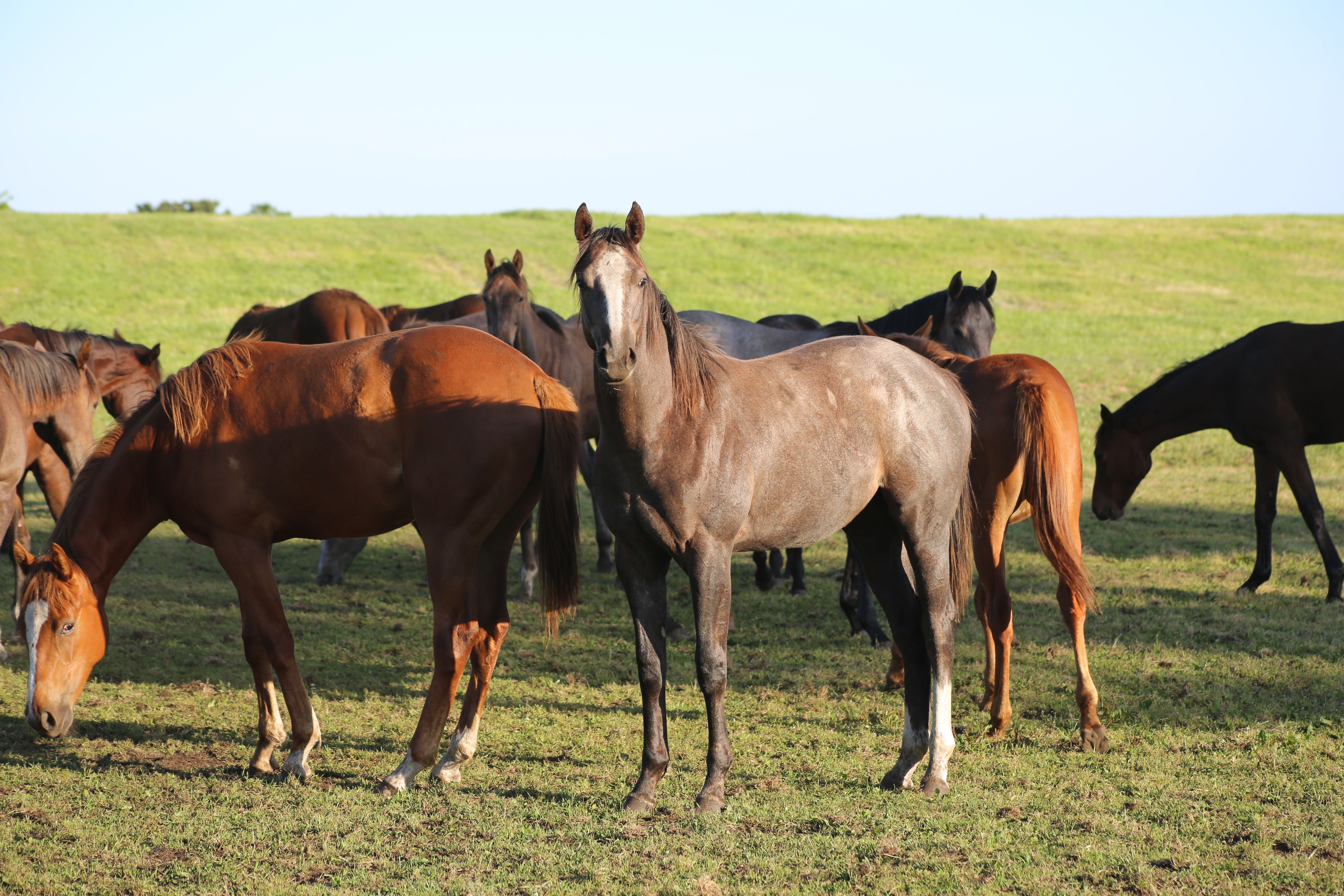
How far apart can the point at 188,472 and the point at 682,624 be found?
408 cm

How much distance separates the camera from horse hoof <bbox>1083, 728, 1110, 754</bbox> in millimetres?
4801

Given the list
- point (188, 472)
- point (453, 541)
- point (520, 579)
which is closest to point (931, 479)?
point (453, 541)

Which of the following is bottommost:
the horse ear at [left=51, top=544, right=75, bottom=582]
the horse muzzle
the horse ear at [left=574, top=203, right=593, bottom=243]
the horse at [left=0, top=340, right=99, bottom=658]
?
the horse muzzle

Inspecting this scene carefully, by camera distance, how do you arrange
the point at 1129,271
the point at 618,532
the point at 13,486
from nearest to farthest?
the point at 618,532 → the point at 13,486 → the point at 1129,271

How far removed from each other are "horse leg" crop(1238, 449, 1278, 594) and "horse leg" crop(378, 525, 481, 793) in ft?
21.6

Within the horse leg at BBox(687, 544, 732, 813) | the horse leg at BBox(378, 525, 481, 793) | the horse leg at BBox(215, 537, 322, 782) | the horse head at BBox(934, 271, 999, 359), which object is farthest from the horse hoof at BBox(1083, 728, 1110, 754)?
the horse leg at BBox(215, 537, 322, 782)

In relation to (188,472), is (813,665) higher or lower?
lower

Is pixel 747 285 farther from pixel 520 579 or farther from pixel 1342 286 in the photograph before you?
pixel 520 579

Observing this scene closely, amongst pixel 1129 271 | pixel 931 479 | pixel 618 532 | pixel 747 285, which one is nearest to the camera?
pixel 618 532

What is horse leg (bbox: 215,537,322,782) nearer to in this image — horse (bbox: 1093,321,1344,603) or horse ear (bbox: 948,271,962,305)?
horse ear (bbox: 948,271,962,305)

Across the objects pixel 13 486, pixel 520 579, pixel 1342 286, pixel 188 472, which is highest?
pixel 1342 286

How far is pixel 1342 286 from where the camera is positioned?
108ft

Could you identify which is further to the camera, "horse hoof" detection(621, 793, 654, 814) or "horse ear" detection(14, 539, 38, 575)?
"horse ear" detection(14, 539, 38, 575)

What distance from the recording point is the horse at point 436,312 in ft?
42.8
